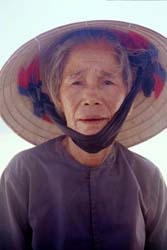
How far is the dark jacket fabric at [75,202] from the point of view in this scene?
921 mm

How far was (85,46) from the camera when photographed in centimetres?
94

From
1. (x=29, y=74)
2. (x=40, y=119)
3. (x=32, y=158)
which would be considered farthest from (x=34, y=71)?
(x=32, y=158)

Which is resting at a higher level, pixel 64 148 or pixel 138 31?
pixel 138 31

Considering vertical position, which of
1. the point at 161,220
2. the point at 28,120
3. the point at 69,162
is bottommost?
the point at 161,220

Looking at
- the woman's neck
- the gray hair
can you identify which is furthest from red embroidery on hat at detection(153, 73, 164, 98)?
the woman's neck

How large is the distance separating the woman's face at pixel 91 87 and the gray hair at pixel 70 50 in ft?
0.04

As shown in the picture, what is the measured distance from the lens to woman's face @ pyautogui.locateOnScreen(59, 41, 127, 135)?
0.89 meters

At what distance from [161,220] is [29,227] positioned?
1.16ft

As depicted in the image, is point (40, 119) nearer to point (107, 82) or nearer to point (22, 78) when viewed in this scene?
point (22, 78)

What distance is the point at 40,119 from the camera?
43.9 inches

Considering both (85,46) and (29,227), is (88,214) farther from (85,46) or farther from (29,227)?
(85,46)

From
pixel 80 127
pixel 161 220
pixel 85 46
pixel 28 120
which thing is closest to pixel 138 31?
pixel 85 46

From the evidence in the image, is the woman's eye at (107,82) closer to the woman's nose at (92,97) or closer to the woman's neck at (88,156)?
the woman's nose at (92,97)

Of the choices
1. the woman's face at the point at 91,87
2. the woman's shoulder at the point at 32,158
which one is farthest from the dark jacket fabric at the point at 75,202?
the woman's face at the point at 91,87
